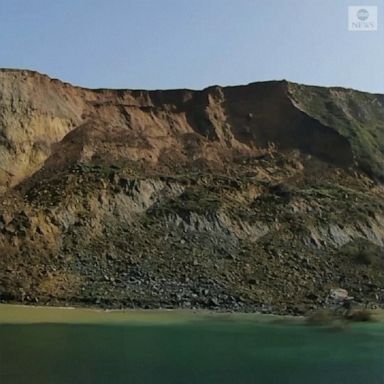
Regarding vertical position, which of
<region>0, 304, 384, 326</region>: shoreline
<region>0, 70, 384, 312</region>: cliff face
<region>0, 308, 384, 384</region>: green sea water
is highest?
<region>0, 70, 384, 312</region>: cliff face

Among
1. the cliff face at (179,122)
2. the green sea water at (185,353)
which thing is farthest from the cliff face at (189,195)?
the green sea water at (185,353)

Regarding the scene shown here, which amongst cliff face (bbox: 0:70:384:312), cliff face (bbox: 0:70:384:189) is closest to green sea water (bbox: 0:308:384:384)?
cliff face (bbox: 0:70:384:312)

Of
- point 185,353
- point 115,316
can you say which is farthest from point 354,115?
point 185,353

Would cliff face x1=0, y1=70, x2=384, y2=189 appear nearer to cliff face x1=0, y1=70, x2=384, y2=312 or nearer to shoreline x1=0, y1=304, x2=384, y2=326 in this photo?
cliff face x1=0, y1=70, x2=384, y2=312

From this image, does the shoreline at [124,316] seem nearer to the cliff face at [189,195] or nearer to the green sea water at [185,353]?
the green sea water at [185,353]

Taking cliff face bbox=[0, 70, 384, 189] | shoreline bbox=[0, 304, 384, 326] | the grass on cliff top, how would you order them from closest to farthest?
1. shoreline bbox=[0, 304, 384, 326]
2. cliff face bbox=[0, 70, 384, 189]
3. the grass on cliff top
